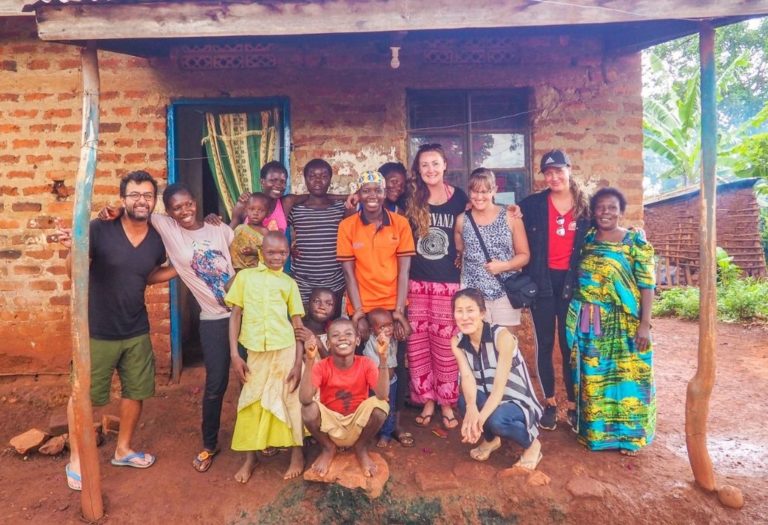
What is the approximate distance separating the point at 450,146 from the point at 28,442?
3916mm

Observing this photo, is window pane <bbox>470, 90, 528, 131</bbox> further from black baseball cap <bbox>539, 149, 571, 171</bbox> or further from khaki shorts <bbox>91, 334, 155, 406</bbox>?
khaki shorts <bbox>91, 334, 155, 406</bbox>

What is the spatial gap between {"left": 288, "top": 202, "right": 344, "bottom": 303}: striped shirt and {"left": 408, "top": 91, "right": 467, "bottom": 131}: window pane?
4.75 feet

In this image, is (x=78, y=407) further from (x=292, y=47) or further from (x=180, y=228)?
(x=292, y=47)

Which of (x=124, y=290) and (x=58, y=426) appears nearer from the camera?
(x=124, y=290)

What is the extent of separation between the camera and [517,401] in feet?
10.0

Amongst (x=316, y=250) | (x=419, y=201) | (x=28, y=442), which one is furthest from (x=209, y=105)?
(x=28, y=442)

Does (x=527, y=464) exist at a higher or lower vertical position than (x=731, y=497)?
higher

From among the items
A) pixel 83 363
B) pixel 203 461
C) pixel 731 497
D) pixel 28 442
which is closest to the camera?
pixel 83 363

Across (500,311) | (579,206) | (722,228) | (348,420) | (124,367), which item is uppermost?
(722,228)

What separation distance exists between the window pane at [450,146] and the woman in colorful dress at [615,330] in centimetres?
151

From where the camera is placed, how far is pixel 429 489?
2.90 m

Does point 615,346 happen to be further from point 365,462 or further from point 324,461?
point 324,461

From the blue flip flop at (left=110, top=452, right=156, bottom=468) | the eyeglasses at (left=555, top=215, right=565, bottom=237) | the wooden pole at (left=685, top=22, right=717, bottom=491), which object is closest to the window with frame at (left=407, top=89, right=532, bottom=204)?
the eyeglasses at (left=555, top=215, right=565, bottom=237)

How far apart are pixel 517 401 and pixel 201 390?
2.74m
